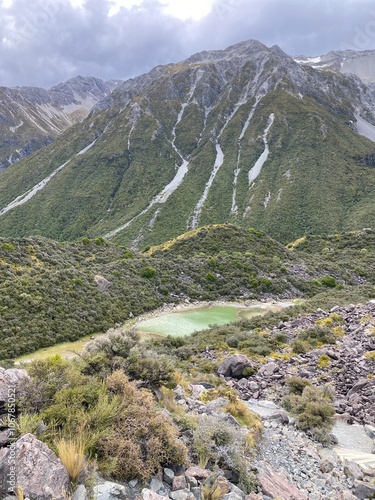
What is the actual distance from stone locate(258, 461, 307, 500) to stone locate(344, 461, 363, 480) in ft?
6.30

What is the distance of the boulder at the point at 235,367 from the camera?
1582cm

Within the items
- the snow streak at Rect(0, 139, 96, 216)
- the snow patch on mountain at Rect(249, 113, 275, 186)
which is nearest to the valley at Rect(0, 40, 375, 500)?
the snow patch on mountain at Rect(249, 113, 275, 186)

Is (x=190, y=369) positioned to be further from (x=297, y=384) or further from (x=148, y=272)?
(x=148, y=272)

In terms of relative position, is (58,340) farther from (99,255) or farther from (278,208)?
(278,208)

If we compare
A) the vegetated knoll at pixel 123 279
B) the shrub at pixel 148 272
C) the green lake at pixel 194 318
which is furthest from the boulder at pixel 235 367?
the shrub at pixel 148 272

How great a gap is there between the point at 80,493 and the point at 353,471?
681 centimetres

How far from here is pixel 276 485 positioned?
7266 mm

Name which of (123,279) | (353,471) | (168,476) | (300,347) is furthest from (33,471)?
(123,279)

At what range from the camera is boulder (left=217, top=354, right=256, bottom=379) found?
623 inches

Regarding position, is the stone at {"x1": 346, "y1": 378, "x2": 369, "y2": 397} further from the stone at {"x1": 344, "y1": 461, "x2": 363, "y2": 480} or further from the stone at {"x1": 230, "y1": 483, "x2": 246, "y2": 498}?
the stone at {"x1": 230, "y1": 483, "x2": 246, "y2": 498}

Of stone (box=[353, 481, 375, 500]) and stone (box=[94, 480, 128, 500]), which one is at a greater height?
stone (box=[94, 480, 128, 500])

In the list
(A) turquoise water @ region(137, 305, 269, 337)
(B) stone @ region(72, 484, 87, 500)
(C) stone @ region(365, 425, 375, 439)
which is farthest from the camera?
(A) turquoise water @ region(137, 305, 269, 337)

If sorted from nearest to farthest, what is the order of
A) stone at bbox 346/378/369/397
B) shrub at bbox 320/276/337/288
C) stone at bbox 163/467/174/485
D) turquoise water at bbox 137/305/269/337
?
1. stone at bbox 163/467/174/485
2. stone at bbox 346/378/369/397
3. turquoise water at bbox 137/305/269/337
4. shrub at bbox 320/276/337/288

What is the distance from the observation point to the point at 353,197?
133m
